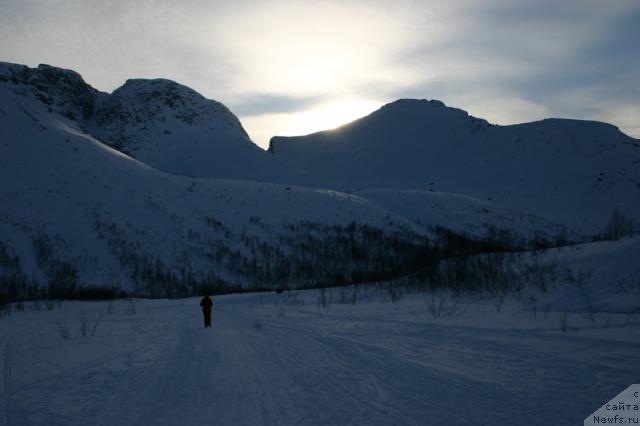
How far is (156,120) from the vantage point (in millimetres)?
130125

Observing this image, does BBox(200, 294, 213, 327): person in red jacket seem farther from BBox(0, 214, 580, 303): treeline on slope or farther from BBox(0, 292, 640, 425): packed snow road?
BBox(0, 214, 580, 303): treeline on slope

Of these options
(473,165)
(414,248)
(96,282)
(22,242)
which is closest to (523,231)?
(414,248)

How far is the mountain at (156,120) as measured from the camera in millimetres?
102062

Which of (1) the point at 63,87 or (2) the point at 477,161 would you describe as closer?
(2) the point at 477,161

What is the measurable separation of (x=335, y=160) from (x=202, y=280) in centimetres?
7278

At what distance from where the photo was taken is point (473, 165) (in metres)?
98.1

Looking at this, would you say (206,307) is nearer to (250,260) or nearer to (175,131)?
(250,260)

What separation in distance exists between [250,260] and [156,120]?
10068 cm

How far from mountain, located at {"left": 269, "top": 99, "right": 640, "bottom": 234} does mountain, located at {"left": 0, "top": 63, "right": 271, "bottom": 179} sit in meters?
12.6

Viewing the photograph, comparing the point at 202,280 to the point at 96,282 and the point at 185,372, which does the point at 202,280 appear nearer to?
the point at 96,282

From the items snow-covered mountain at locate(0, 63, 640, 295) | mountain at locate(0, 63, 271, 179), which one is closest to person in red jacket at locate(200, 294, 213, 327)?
snow-covered mountain at locate(0, 63, 640, 295)

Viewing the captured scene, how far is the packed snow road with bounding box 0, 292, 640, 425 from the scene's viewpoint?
15.3 feet

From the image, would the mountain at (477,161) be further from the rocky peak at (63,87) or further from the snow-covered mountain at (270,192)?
the rocky peak at (63,87)

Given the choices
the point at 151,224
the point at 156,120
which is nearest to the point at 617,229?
the point at 151,224
